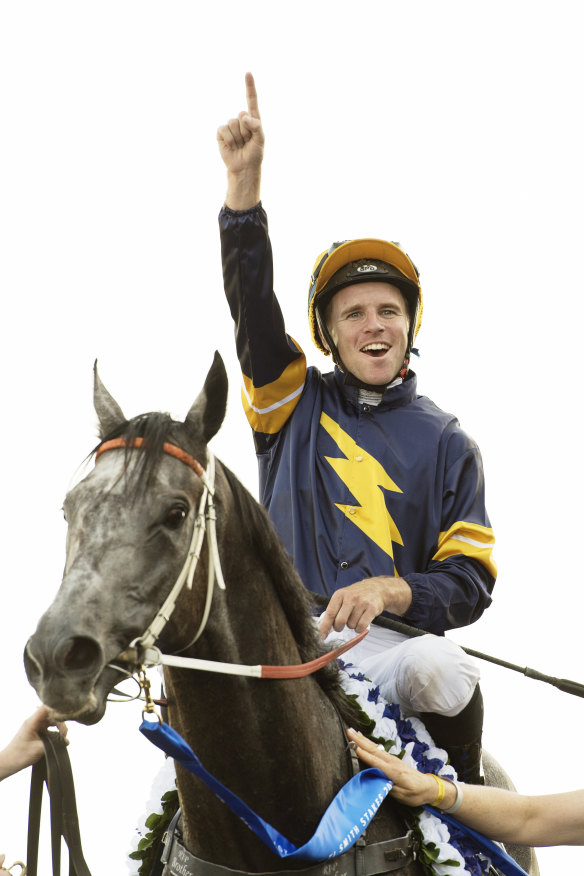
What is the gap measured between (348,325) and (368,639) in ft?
4.84

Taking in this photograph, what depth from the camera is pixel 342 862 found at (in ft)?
8.88

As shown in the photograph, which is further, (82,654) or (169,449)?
(169,449)

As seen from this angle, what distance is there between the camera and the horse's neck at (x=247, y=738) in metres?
2.57

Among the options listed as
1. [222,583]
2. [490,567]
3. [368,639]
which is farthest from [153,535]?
[490,567]

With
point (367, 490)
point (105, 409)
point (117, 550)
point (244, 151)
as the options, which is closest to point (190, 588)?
point (117, 550)

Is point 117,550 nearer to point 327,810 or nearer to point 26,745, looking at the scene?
point 327,810

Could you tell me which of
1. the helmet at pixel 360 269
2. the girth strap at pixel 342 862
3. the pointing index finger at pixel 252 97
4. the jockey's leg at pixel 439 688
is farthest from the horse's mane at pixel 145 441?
the helmet at pixel 360 269

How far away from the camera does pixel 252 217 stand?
377 centimetres

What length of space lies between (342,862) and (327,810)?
0.17 meters

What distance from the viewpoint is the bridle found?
2271 mm

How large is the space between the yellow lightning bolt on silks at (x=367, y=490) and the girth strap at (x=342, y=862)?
1.19 m

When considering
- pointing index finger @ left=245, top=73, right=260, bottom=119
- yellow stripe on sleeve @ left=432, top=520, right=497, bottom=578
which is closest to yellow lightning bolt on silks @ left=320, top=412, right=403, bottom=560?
yellow stripe on sleeve @ left=432, top=520, right=497, bottom=578

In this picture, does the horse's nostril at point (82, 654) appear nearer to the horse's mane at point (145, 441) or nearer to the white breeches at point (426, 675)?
the horse's mane at point (145, 441)

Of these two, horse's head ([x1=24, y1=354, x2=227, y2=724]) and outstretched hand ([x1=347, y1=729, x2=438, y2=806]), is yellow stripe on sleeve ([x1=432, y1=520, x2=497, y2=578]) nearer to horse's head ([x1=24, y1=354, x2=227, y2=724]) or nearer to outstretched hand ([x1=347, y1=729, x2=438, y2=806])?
outstretched hand ([x1=347, y1=729, x2=438, y2=806])
